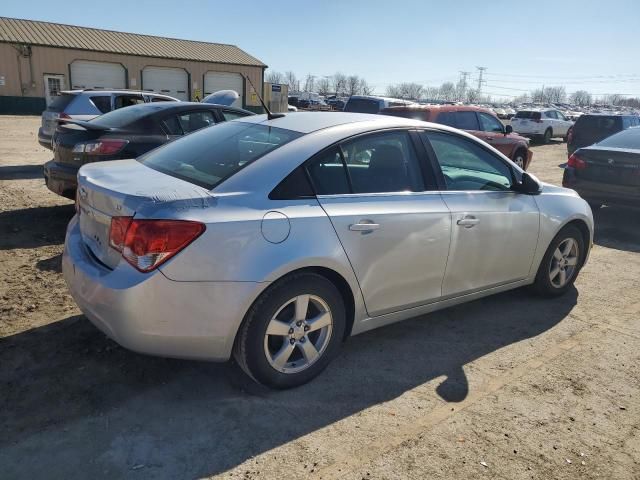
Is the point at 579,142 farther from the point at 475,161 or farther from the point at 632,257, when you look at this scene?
the point at 475,161

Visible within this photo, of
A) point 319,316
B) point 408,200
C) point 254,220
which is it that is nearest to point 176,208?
point 254,220

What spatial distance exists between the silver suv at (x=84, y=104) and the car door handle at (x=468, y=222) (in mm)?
8701

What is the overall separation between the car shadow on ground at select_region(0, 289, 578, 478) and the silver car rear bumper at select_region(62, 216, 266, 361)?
14.3 inches

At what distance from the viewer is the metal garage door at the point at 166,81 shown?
37.5 m

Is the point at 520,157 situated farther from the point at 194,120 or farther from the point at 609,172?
the point at 194,120

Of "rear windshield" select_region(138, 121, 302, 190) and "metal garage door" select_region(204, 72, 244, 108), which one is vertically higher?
"metal garage door" select_region(204, 72, 244, 108)

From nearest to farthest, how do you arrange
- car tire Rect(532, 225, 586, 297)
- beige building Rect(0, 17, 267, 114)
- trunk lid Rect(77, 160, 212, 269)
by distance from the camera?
trunk lid Rect(77, 160, 212, 269)
car tire Rect(532, 225, 586, 297)
beige building Rect(0, 17, 267, 114)

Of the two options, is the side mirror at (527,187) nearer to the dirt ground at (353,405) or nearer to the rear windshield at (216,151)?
the dirt ground at (353,405)

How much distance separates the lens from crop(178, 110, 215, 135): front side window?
696 centimetres

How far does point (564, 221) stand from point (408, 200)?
1.89m

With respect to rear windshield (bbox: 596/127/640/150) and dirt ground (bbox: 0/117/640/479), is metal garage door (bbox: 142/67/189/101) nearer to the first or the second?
rear windshield (bbox: 596/127/640/150)

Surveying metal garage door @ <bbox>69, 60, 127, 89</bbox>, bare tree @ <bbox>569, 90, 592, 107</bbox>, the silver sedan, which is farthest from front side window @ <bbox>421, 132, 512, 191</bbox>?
bare tree @ <bbox>569, 90, 592, 107</bbox>

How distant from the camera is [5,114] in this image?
31.6 m

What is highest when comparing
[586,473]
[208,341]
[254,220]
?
→ [254,220]
